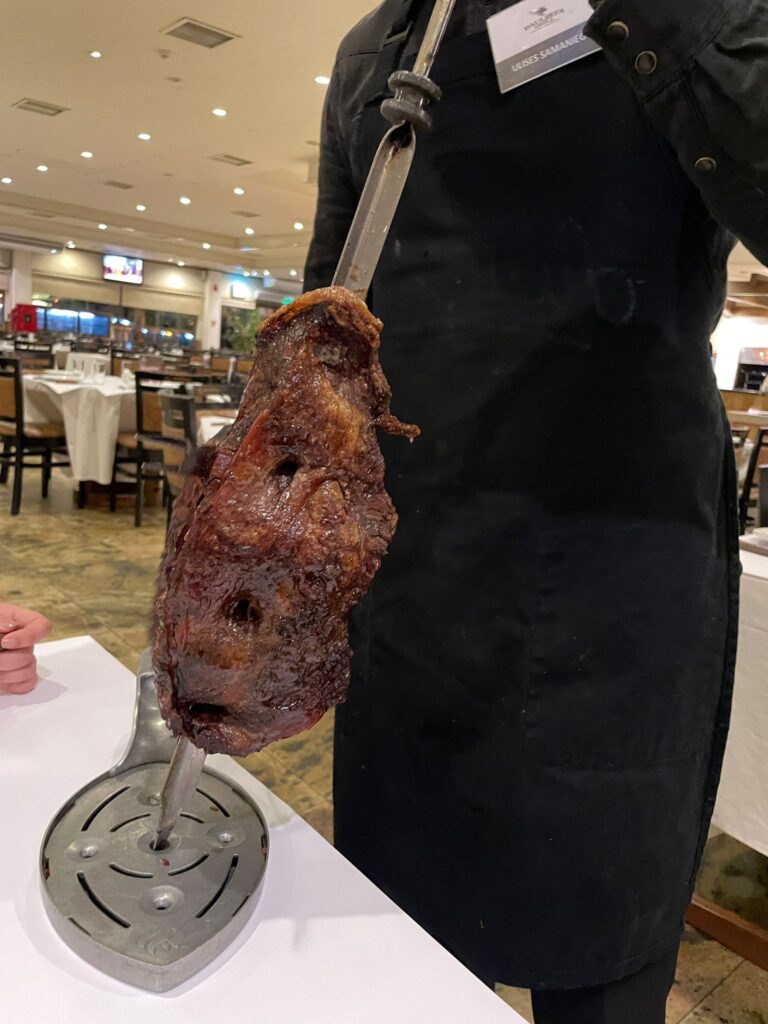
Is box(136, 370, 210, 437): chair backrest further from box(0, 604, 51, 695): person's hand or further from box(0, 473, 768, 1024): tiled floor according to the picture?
box(0, 604, 51, 695): person's hand

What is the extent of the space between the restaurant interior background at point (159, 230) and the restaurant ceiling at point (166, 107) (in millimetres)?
31

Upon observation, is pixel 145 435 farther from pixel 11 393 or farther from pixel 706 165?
pixel 706 165

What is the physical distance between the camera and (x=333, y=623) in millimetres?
571

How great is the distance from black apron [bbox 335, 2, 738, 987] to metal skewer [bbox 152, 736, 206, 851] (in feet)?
1.03

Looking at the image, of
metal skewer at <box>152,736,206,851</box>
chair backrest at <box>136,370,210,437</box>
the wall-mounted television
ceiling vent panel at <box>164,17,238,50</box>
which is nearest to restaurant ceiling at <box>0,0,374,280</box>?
ceiling vent panel at <box>164,17,238,50</box>

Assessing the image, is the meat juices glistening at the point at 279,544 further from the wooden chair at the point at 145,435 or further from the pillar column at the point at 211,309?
the pillar column at the point at 211,309

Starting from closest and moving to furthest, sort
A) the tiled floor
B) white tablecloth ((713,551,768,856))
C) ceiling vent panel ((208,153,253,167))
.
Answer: white tablecloth ((713,551,768,856))
the tiled floor
ceiling vent panel ((208,153,253,167))

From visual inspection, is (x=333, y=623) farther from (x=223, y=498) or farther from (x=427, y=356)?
(x=427, y=356)

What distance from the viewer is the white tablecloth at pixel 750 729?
1595 mm

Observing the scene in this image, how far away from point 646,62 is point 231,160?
38.2ft

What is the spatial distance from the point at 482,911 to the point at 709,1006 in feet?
3.97

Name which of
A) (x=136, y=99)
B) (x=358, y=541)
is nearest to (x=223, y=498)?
(x=358, y=541)

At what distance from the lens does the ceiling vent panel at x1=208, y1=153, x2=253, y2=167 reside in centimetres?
1077

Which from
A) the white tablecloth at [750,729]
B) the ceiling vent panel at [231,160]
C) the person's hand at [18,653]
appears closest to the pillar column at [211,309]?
the ceiling vent panel at [231,160]
